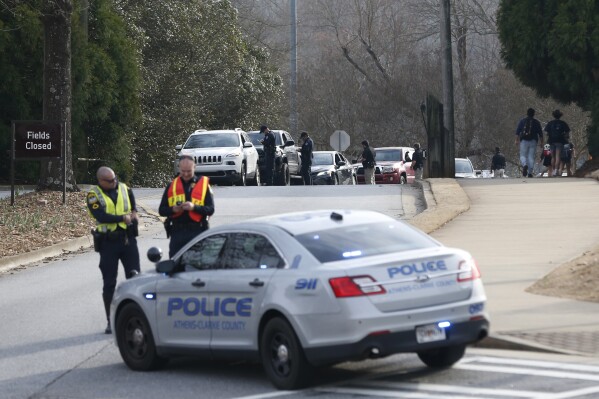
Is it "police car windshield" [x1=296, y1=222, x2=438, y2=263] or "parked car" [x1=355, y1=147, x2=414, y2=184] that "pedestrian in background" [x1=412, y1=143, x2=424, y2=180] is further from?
"police car windshield" [x1=296, y1=222, x2=438, y2=263]

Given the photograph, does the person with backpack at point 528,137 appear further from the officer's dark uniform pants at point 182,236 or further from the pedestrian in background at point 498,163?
the officer's dark uniform pants at point 182,236

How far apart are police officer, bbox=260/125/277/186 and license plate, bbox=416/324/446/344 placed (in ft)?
94.9

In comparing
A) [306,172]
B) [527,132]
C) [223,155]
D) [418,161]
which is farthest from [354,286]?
[418,161]

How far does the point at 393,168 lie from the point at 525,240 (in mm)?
27357

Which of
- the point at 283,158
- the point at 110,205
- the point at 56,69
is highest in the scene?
the point at 56,69

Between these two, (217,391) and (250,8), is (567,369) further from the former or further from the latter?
(250,8)

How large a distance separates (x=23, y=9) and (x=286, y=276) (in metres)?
26.5

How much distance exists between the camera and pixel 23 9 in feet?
115

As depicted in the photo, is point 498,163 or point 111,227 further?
point 498,163

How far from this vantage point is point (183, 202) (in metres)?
14.1

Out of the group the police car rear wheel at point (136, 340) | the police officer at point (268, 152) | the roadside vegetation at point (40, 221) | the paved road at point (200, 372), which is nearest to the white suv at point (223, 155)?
the police officer at point (268, 152)

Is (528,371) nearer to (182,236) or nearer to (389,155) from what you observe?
(182,236)

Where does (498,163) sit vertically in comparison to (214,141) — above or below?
below

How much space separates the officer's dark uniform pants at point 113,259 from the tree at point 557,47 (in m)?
22.2
